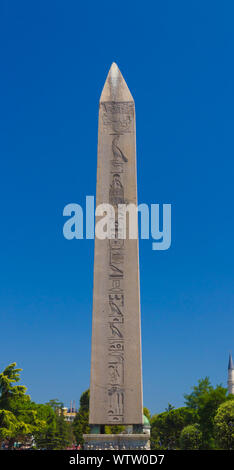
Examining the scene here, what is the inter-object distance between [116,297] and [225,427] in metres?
15.7

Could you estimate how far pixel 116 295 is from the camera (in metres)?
10.6

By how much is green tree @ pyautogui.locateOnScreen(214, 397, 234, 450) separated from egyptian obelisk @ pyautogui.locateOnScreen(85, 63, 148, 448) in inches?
587

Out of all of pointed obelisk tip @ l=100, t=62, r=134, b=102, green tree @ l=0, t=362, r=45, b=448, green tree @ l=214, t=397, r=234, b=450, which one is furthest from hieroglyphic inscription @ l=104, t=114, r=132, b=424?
green tree @ l=0, t=362, r=45, b=448

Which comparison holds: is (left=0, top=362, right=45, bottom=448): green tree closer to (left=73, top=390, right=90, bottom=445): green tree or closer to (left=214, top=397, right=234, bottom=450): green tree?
(left=214, top=397, right=234, bottom=450): green tree

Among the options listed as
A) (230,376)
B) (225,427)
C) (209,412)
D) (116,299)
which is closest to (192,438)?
(209,412)

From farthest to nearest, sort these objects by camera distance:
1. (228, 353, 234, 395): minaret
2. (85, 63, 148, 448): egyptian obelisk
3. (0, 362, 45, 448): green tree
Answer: (228, 353, 234, 395): minaret < (0, 362, 45, 448): green tree < (85, 63, 148, 448): egyptian obelisk

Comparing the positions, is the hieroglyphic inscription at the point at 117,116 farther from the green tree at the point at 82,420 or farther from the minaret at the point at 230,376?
the minaret at the point at 230,376

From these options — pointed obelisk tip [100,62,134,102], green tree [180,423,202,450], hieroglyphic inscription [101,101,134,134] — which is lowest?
green tree [180,423,202,450]

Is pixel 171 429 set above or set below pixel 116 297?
below

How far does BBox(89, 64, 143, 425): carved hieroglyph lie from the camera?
990 centimetres

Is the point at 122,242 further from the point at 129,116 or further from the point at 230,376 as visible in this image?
the point at 230,376

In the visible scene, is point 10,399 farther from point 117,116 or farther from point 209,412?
point 117,116

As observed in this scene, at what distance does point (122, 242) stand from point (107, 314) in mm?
1590
